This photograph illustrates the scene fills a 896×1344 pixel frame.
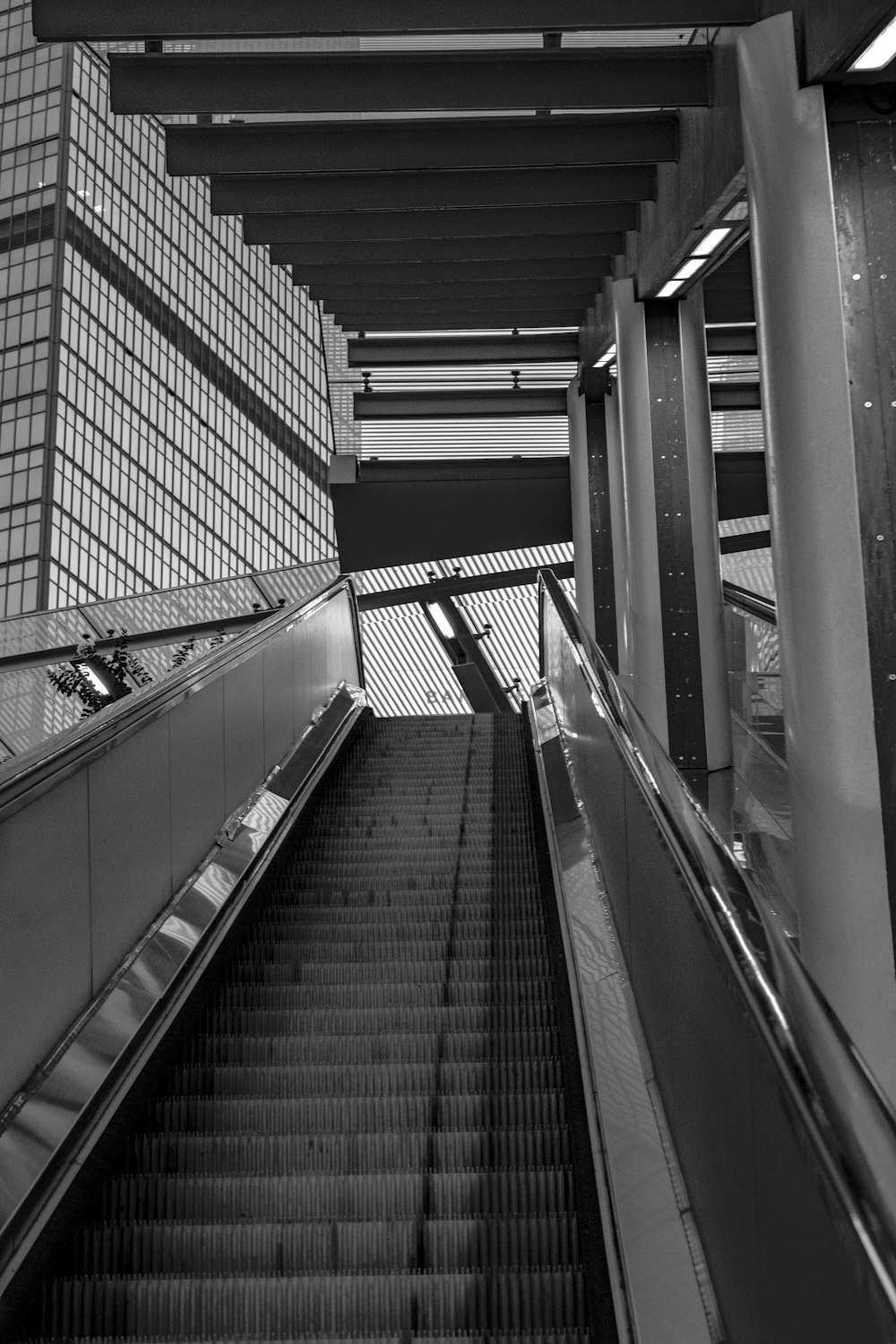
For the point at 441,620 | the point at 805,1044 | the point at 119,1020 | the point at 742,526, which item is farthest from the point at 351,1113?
the point at 441,620

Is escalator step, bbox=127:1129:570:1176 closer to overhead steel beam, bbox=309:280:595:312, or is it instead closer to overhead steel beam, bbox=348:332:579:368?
overhead steel beam, bbox=309:280:595:312

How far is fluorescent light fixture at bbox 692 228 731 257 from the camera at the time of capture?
25.2 ft

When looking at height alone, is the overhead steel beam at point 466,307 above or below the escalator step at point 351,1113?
above

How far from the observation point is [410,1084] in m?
3.94

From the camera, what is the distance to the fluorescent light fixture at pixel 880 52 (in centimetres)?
438

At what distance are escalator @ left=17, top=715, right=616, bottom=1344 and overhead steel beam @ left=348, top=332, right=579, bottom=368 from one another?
8.55m

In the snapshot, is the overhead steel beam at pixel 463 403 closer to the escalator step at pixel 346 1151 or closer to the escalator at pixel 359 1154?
the escalator at pixel 359 1154

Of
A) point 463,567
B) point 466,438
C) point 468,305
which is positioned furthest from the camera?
point 463,567

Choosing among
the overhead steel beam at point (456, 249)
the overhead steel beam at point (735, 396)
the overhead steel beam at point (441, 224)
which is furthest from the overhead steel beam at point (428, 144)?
→ the overhead steel beam at point (735, 396)

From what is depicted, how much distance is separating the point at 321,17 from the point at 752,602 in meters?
5.15

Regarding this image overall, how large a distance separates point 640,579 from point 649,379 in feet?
4.92

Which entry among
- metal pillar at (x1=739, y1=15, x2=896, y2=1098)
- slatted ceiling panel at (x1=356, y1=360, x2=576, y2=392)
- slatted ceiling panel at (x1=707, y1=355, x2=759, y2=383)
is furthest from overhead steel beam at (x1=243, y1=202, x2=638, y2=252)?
slatted ceiling panel at (x1=707, y1=355, x2=759, y2=383)

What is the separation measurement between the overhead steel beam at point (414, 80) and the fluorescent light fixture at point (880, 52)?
7.85ft

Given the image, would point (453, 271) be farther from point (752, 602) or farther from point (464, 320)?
point (752, 602)
